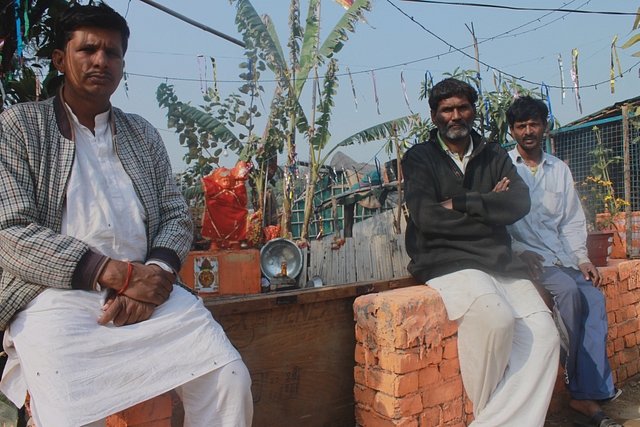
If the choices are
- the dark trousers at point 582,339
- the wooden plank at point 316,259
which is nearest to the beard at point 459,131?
the dark trousers at point 582,339

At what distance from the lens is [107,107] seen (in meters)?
1.98

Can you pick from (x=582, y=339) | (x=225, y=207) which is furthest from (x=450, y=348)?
(x=225, y=207)

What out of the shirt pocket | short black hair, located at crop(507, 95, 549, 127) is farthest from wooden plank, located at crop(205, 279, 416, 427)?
short black hair, located at crop(507, 95, 549, 127)

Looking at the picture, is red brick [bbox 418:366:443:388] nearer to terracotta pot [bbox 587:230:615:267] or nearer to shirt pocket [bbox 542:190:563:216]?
shirt pocket [bbox 542:190:563:216]

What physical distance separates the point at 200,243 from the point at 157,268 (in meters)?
4.78

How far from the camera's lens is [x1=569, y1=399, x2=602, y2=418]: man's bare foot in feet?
9.88

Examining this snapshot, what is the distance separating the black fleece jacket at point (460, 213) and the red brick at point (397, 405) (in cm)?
68

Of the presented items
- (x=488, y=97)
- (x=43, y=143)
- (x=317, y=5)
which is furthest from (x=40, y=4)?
(x=317, y=5)

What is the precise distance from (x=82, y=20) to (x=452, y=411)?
2.40 m

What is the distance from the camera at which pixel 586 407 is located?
3.05 metres

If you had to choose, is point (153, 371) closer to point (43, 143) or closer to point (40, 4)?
point (43, 143)

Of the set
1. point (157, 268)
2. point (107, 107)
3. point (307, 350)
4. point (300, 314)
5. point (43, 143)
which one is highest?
point (107, 107)

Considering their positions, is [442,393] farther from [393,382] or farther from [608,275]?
[608,275]

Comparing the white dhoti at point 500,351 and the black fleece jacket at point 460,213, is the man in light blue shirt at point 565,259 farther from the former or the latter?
the white dhoti at point 500,351
